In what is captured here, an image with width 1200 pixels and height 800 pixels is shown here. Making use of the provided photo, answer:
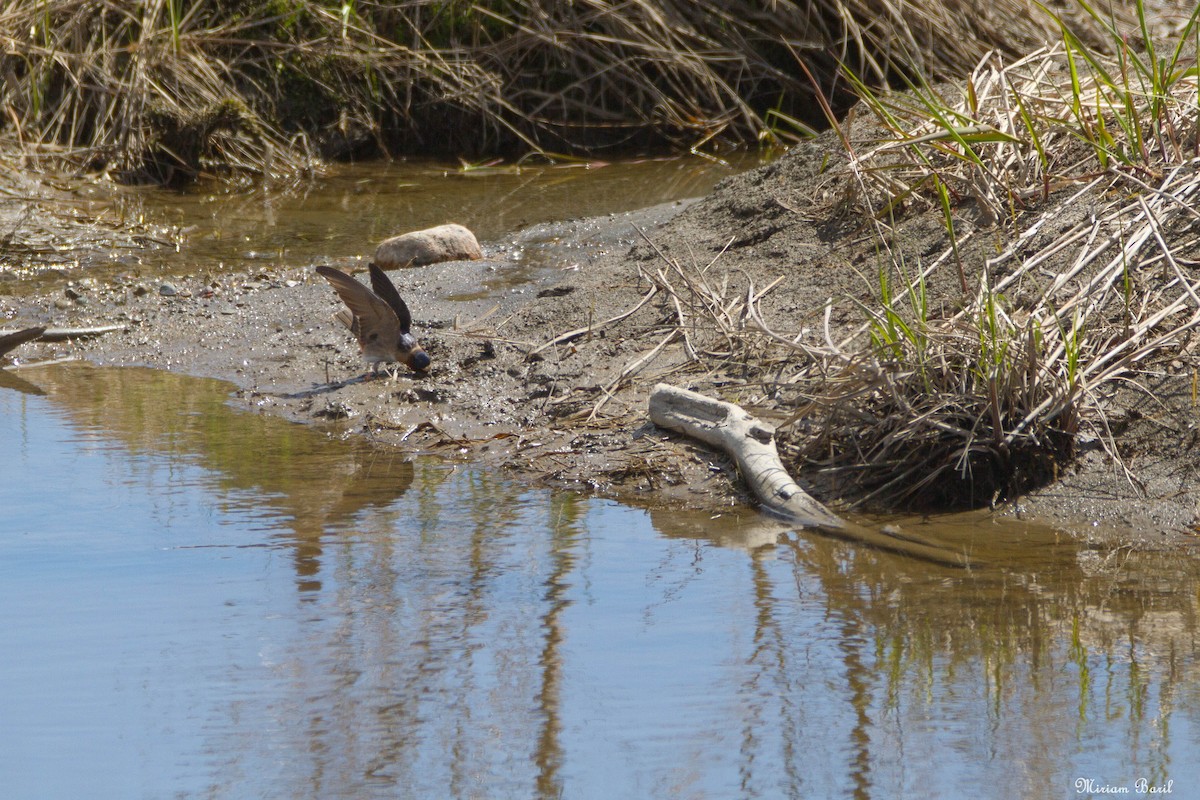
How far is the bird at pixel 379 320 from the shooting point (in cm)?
500

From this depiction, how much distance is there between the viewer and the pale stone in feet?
22.1

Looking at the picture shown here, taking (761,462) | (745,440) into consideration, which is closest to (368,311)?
(745,440)

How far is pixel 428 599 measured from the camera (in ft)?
10.7

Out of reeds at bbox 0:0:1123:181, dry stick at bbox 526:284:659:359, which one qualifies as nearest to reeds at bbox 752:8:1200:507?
dry stick at bbox 526:284:659:359

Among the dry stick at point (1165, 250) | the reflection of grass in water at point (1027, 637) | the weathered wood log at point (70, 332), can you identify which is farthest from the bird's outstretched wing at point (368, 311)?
the dry stick at point (1165, 250)

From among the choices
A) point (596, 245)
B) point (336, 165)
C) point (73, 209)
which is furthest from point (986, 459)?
point (336, 165)

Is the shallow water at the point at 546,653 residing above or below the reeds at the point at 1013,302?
below

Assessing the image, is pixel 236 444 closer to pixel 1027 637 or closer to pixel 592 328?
pixel 592 328

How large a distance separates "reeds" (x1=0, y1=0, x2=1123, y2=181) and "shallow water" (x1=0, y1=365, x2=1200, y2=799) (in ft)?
17.5

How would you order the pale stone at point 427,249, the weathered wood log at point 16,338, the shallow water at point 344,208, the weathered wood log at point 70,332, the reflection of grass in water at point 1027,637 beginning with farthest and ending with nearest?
the shallow water at point 344,208, the pale stone at point 427,249, the weathered wood log at point 70,332, the weathered wood log at point 16,338, the reflection of grass in water at point 1027,637

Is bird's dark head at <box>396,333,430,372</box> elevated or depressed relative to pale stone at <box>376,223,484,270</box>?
depressed

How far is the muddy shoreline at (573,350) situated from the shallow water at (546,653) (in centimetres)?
29

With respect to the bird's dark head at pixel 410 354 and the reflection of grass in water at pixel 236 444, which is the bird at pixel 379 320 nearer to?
the bird's dark head at pixel 410 354

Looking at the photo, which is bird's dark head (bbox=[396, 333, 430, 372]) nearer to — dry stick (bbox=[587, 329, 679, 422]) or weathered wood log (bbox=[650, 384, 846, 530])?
dry stick (bbox=[587, 329, 679, 422])
